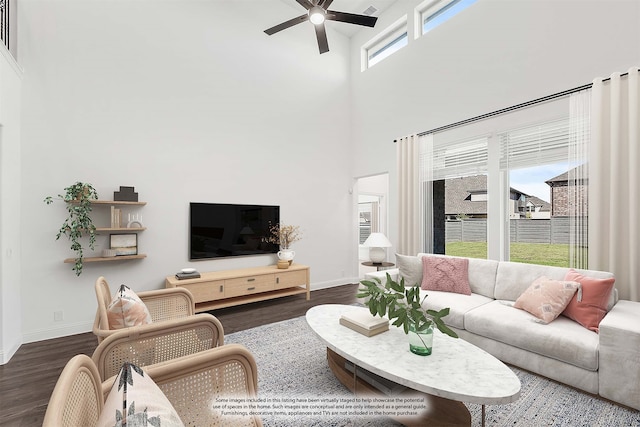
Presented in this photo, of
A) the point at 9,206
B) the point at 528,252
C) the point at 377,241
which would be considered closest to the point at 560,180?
the point at 528,252

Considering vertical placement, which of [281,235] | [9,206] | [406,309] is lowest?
[406,309]

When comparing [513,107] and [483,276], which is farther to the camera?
[513,107]

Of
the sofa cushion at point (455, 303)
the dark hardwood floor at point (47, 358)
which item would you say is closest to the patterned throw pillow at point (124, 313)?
the dark hardwood floor at point (47, 358)

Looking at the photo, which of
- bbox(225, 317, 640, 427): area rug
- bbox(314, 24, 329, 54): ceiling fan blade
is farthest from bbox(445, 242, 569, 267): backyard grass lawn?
bbox(314, 24, 329, 54): ceiling fan blade

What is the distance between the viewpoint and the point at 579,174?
2.80m

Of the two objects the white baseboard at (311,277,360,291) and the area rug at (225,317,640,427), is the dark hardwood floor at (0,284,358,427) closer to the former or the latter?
the white baseboard at (311,277,360,291)

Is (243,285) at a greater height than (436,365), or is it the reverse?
(436,365)

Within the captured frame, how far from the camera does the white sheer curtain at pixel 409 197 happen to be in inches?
169

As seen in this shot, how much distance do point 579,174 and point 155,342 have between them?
3.76 m

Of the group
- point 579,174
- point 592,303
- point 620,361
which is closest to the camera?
point 620,361

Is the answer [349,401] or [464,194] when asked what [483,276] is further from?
[349,401]

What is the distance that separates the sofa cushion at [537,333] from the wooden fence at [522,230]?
1003mm

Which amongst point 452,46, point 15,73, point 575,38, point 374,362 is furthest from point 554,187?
point 15,73

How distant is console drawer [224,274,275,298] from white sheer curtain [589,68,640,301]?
11.5 ft
